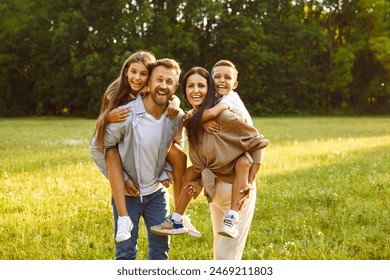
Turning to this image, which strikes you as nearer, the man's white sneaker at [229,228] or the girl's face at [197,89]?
the man's white sneaker at [229,228]

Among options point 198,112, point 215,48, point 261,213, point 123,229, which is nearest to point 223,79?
point 198,112

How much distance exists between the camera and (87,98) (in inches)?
1741

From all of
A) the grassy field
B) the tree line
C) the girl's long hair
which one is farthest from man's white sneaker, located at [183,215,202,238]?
the tree line

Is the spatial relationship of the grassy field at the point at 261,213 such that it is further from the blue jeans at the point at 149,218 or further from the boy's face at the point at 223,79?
the boy's face at the point at 223,79

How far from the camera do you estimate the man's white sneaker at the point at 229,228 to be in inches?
145

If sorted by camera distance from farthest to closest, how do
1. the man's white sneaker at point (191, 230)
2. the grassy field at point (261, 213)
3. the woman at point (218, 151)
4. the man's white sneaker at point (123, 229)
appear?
the grassy field at point (261, 213) → the man's white sneaker at point (191, 230) → the woman at point (218, 151) → the man's white sneaker at point (123, 229)

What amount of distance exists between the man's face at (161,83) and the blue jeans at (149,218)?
2.57 feet

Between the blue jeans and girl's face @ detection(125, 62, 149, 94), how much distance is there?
2.87 ft

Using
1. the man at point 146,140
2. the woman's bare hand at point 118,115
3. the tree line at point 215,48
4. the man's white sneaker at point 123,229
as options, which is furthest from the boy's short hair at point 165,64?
the tree line at point 215,48

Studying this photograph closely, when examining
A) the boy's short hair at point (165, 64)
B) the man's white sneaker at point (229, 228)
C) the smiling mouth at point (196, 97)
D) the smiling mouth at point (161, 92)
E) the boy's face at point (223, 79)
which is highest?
the boy's short hair at point (165, 64)

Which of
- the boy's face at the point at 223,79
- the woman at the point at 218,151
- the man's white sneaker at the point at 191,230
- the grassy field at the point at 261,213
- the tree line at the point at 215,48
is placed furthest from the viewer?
the tree line at the point at 215,48

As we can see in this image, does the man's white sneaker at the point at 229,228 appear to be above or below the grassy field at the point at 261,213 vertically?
above

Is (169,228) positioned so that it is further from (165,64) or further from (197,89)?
(165,64)

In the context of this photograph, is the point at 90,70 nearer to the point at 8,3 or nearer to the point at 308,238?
the point at 8,3
